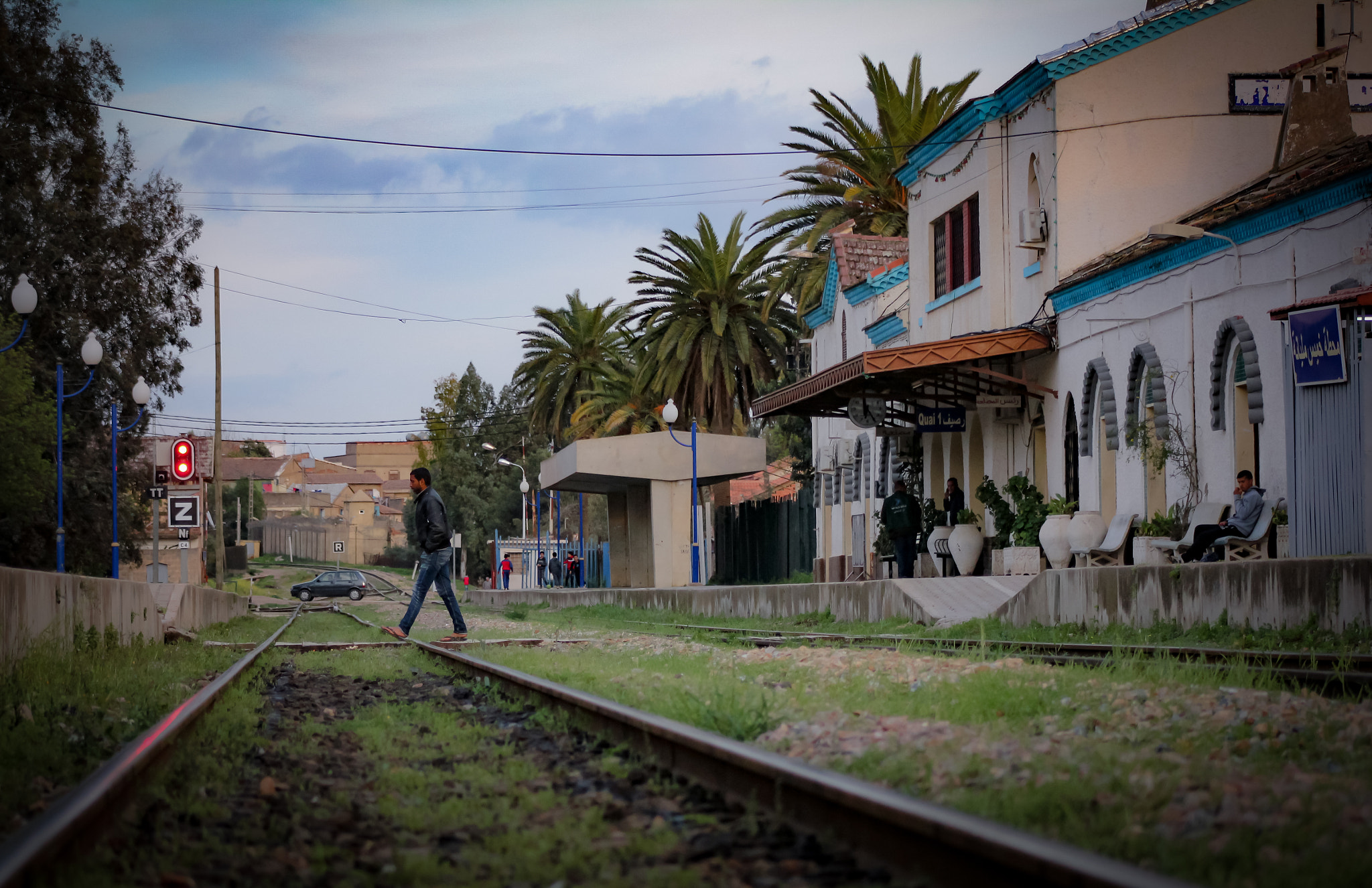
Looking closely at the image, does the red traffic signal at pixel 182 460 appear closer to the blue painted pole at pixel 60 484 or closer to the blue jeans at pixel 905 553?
the blue painted pole at pixel 60 484

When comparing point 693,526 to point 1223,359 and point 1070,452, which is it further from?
point 1223,359

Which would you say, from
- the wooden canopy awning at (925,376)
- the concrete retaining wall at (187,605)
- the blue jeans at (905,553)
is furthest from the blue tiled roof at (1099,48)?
the concrete retaining wall at (187,605)

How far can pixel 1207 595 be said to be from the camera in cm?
1393

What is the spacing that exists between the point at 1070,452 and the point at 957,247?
725cm

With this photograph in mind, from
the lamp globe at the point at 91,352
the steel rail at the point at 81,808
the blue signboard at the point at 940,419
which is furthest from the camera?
the blue signboard at the point at 940,419

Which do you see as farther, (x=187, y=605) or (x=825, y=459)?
(x=825, y=459)

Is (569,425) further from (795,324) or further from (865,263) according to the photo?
(865,263)

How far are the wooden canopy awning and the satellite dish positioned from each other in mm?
189

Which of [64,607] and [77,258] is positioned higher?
[77,258]

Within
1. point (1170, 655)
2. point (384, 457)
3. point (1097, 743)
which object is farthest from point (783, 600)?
point (384, 457)

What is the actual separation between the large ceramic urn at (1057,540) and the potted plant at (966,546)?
3612 mm

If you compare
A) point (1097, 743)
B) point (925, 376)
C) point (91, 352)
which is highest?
point (91, 352)

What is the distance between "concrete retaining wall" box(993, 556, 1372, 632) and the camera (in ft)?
39.3

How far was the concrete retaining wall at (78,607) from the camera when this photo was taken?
10359mm
